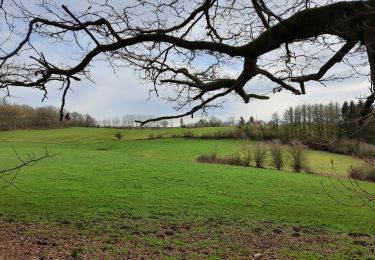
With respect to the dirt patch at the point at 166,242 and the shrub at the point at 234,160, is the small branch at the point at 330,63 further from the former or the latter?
the shrub at the point at 234,160

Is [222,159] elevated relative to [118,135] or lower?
lower

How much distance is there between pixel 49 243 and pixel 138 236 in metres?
2.56

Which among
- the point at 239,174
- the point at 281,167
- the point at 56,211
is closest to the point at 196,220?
the point at 56,211

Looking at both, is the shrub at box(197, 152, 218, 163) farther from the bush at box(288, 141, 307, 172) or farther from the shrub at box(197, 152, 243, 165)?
the bush at box(288, 141, 307, 172)

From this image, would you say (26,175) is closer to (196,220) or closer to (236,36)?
(196,220)

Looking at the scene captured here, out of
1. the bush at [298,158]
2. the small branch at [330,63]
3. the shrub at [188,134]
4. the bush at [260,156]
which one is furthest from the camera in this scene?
the shrub at [188,134]

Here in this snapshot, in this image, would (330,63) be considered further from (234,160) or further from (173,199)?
(234,160)

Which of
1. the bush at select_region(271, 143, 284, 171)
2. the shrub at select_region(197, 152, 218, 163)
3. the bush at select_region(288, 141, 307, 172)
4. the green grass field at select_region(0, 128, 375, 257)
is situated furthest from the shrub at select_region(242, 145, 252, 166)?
the green grass field at select_region(0, 128, 375, 257)

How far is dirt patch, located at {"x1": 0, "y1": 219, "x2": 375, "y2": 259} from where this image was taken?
10258mm

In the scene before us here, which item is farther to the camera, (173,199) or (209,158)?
(209,158)

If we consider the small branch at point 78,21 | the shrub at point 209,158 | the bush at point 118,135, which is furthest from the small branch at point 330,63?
the bush at point 118,135

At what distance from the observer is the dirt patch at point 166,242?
33.7ft

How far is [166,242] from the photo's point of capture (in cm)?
1172

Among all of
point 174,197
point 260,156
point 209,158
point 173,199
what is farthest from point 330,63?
point 209,158
